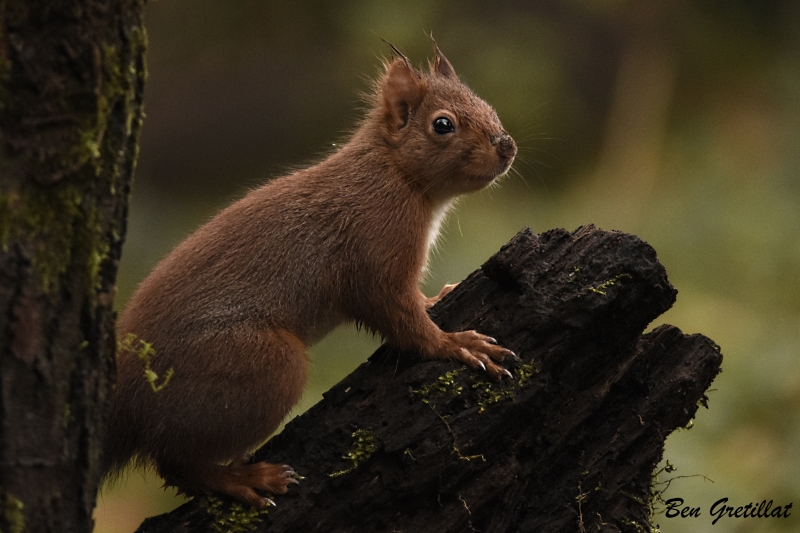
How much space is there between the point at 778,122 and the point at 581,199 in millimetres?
2221

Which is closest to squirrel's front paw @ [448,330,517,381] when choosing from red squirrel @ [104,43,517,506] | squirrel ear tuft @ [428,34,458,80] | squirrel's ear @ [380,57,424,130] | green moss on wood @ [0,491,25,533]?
red squirrel @ [104,43,517,506]

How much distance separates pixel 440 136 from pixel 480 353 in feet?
5.20

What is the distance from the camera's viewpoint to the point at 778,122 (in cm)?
921

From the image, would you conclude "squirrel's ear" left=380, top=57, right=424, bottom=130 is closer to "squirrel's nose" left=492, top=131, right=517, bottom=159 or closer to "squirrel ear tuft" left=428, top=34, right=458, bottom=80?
"squirrel ear tuft" left=428, top=34, right=458, bottom=80

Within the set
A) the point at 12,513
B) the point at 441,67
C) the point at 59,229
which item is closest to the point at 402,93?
the point at 441,67

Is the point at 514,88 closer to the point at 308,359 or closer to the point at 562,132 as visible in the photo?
the point at 562,132

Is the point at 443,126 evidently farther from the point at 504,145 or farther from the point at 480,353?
the point at 480,353

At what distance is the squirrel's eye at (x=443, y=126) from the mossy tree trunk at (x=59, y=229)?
2.53m

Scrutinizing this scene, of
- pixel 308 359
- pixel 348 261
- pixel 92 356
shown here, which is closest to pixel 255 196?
pixel 348 261

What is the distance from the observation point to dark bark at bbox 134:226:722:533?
3.90 m

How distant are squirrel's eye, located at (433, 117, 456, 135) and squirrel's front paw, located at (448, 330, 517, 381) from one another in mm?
1457

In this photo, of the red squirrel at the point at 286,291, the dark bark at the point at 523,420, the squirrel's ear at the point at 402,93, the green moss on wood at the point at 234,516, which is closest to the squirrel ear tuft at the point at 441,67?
the red squirrel at the point at 286,291

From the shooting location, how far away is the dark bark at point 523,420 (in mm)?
3900

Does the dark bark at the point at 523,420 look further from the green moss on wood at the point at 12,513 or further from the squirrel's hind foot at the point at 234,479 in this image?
the green moss on wood at the point at 12,513
